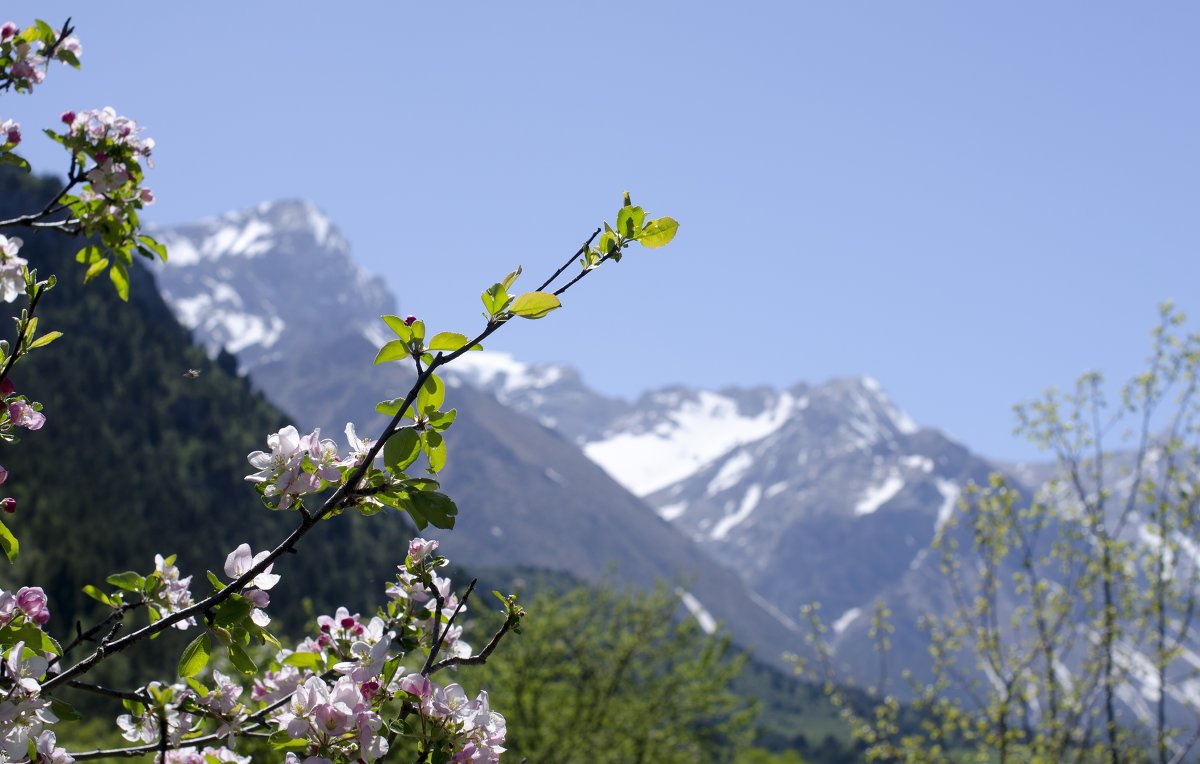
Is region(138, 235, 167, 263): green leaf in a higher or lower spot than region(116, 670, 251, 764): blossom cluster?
higher

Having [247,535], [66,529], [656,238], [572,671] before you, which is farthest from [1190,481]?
[247,535]

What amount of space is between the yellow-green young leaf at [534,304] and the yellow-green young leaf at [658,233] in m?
0.50

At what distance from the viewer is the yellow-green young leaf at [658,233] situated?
10.1 ft

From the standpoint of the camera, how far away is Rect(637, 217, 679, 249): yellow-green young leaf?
3.08 meters

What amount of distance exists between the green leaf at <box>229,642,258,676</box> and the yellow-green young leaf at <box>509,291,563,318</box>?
1237 mm

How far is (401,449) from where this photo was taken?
8.78 feet

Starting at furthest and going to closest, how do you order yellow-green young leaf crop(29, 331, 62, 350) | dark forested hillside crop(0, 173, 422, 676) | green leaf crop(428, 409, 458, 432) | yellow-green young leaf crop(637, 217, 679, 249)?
dark forested hillside crop(0, 173, 422, 676), yellow-green young leaf crop(637, 217, 679, 249), yellow-green young leaf crop(29, 331, 62, 350), green leaf crop(428, 409, 458, 432)

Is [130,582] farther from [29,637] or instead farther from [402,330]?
[402,330]

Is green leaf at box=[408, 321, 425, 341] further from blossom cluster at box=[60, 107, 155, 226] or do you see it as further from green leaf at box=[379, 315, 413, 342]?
blossom cluster at box=[60, 107, 155, 226]

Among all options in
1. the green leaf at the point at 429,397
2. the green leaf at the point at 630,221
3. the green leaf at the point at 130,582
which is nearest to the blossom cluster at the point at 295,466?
the green leaf at the point at 429,397

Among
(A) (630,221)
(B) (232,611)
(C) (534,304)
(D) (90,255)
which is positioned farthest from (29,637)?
(A) (630,221)

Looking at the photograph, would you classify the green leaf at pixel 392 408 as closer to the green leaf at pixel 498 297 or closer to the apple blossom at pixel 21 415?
the green leaf at pixel 498 297

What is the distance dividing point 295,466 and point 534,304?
0.89m

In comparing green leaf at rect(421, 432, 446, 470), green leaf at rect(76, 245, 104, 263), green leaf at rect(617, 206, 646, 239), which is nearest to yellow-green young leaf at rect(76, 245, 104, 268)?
green leaf at rect(76, 245, 104, 263)
